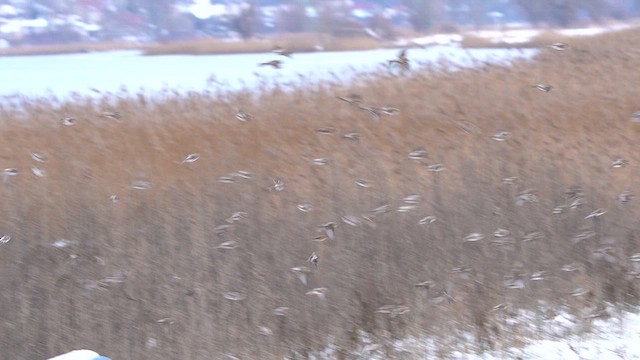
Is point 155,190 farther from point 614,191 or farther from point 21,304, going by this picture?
point 614,191

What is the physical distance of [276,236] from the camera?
254 inches

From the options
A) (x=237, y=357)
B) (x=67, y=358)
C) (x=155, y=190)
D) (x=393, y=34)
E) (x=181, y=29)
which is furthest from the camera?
(x=181, y=29)

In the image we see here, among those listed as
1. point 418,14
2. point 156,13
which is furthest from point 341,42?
point 156,13

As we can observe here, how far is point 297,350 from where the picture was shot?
6.04m

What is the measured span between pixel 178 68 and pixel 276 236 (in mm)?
10109

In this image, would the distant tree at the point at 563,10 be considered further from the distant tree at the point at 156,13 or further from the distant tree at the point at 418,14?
the distant tree at the point at 156,13

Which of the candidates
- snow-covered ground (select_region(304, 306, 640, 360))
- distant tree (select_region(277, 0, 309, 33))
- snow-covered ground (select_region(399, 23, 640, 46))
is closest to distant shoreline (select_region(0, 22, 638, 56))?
snow-covered ground (select_region(399, 23, 640, 46))

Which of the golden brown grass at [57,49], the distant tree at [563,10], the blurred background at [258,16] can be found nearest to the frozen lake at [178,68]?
the golden brown grass at [57,49]

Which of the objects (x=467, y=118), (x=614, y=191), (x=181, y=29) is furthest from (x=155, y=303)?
(x=181, y=29)

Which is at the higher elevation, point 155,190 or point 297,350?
point 155,190

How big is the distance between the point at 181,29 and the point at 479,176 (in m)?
10.7

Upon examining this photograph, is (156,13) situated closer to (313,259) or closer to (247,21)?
(247,21)

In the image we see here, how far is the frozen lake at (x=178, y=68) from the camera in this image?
1156cm

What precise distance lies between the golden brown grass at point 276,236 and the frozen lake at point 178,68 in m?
2.31
